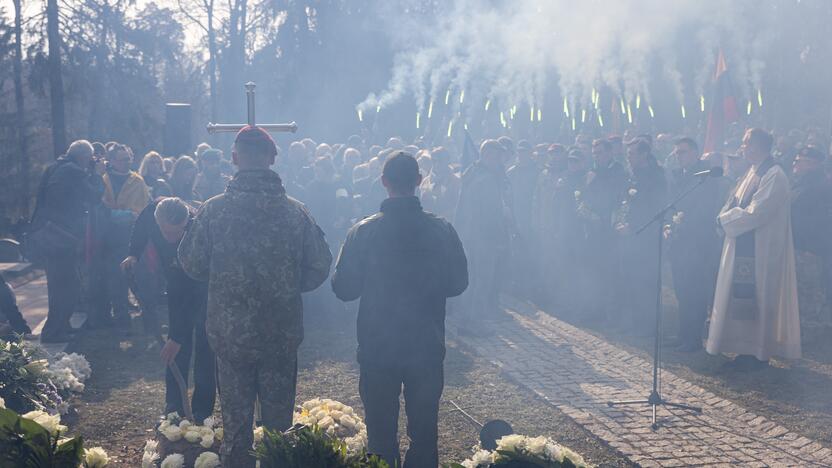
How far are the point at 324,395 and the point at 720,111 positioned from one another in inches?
381

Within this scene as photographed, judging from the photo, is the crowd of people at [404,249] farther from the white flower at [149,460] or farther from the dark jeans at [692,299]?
the white flower at [149,460]

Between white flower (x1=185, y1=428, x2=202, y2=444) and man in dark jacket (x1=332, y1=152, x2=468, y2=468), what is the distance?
1400 mm

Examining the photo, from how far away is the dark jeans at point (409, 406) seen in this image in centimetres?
488

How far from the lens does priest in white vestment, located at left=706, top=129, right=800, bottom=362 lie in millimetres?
8586

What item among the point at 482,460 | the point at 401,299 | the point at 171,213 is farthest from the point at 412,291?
the point at 171,213

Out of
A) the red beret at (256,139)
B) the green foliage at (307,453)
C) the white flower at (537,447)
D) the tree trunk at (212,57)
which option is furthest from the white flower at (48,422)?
the tree trunk at (212,57)

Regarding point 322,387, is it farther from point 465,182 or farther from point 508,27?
point 508,27

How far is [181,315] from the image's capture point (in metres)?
6.19

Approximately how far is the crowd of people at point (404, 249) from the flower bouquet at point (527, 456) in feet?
3.81

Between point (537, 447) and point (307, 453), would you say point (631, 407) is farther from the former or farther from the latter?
point (307, 453)

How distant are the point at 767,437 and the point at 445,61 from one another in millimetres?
17213

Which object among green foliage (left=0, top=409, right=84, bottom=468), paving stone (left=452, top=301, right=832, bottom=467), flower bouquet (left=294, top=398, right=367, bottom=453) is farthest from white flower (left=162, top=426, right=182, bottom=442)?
paving stone (left=452, top=301, right=832, bottom=467)

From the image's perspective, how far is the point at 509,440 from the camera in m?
3.74

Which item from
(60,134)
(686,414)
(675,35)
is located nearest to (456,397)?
(686,414)
